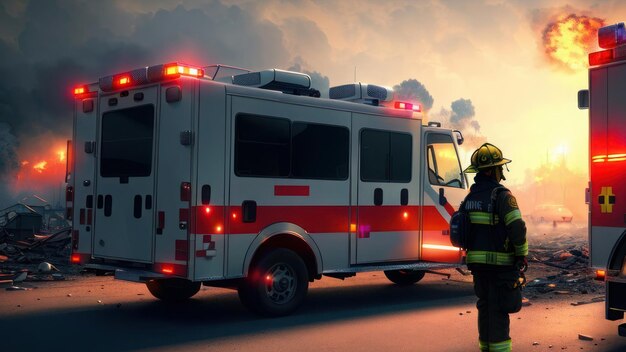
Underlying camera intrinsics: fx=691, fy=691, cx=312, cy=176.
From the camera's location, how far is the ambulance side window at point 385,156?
9992 mm

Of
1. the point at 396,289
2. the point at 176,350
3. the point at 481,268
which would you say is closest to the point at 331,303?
the point at 396,289

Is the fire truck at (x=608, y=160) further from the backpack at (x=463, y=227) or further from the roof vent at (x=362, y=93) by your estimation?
the roof vent at (x=362, y=93)

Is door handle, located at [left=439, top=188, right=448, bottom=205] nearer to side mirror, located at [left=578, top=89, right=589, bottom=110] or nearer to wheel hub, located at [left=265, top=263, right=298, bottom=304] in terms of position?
wheel hub, located at [left=265, top=263, right=298, bottom=304]

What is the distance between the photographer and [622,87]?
7312mm

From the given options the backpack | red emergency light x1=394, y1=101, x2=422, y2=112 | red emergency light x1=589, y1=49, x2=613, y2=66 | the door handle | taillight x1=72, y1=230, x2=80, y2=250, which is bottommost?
taillight x1=72, y1=230, x2=80, y2=250

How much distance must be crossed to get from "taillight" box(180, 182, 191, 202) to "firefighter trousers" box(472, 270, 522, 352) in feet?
12.4

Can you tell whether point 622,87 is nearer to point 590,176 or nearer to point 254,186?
point 590,176

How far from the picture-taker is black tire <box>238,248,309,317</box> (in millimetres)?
8531

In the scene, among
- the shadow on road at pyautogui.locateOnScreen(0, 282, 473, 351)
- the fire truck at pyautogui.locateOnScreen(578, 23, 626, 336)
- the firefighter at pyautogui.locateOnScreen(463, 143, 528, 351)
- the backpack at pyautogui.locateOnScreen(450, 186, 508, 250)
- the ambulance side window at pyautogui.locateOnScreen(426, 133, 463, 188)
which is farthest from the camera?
the ambulance side window at pyautogui.locateOnScreen(426, 133, 463, 188)

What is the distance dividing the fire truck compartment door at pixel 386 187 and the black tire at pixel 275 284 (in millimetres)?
1191

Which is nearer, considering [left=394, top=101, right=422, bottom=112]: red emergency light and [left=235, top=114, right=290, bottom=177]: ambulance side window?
[left=235, top=114, right=290, bottom=177]: ambulance side window

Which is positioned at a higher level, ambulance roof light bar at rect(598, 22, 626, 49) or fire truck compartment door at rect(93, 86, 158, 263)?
ambulance roof light bar at rect(598, 22, 626, 49)

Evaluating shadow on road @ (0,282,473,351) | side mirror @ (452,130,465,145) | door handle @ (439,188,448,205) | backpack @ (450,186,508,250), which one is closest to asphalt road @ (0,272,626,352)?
shadow on road @ (0,282,473,351)

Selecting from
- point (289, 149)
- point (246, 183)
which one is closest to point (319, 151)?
point (289, 149)
